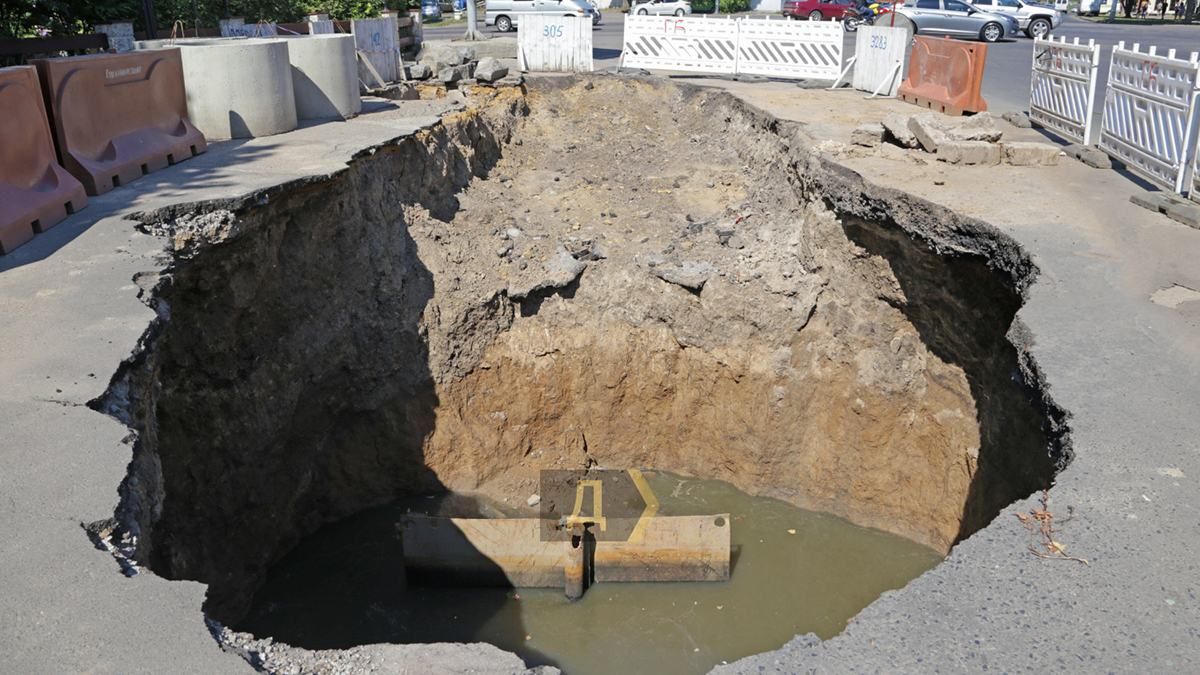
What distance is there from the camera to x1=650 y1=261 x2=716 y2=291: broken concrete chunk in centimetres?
1090

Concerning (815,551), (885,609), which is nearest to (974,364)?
(815,551)

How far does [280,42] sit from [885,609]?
978cm

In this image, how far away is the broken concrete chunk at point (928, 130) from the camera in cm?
1073

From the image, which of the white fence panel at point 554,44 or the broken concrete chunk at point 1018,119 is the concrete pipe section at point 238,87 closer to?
the white fence panel at point 554,44

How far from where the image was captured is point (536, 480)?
442 inches

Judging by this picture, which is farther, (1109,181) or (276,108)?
(276,108)

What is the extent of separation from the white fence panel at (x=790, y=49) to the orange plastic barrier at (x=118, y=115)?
36.5 feet

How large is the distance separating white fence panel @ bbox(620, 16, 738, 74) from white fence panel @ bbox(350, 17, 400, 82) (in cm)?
482

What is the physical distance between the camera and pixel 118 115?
346 inches

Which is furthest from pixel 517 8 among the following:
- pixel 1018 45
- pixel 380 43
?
pixel 1018 45

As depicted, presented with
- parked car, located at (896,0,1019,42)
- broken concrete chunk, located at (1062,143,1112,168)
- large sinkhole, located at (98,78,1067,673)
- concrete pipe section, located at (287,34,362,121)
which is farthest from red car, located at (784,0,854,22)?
concrete pipe section, located at (287,34,362,121)

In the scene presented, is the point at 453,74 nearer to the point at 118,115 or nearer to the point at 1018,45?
the point at 118,115

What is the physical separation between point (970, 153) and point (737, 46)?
27.5 ft

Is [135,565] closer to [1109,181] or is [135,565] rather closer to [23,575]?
[23,575]
